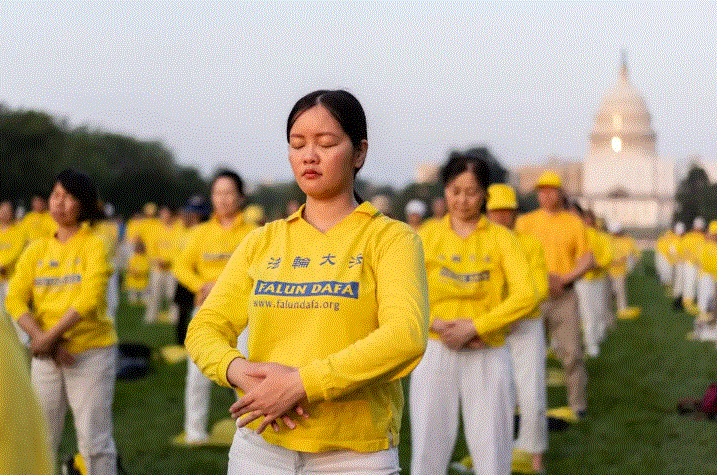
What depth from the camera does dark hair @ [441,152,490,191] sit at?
5840mm

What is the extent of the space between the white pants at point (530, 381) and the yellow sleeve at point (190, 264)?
241 cm

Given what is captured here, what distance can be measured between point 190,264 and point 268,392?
5.63m

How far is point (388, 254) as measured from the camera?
320cm

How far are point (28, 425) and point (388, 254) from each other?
67.6 inches

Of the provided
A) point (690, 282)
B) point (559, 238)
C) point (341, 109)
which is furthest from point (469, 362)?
point (690, 282)

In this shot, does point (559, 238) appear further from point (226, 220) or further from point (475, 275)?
point (475, 275)

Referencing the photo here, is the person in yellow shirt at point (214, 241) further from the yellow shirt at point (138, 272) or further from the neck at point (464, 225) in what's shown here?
the yellow shirt at point (138, 272)

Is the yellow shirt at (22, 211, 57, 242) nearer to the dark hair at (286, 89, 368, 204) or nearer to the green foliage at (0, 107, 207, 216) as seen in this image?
the dark hair at (286, 89, 368, 204)

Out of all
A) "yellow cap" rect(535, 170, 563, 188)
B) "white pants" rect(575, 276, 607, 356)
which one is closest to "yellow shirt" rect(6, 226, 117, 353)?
"yellow cap" rect(535, 170, 563, 188)

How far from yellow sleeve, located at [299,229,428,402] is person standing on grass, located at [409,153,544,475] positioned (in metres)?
2.39

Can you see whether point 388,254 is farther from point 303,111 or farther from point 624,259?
point 624,259

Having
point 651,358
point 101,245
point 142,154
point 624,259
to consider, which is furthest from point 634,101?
point 101,245

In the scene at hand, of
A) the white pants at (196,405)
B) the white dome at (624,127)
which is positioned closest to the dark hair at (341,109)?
the white pants at (196,405)

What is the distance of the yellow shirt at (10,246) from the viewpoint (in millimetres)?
12734
